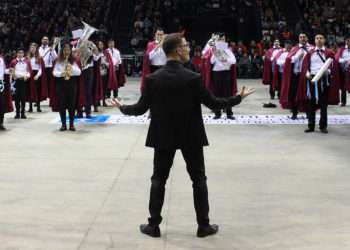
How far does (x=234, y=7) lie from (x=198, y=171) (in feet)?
84.7

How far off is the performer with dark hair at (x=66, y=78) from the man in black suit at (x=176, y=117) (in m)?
6.77

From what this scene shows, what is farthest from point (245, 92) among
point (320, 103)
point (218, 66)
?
point (218, 66)

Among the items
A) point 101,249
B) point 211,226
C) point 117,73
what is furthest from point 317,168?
point 117,73

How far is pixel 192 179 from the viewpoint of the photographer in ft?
20.0

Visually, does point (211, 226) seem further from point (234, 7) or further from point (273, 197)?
point (234, 7)

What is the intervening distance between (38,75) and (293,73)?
594cm

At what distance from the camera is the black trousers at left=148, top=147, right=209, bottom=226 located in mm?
6020

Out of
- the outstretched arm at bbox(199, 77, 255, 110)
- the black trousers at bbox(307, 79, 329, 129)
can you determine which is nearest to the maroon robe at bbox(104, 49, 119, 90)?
the black trousers at bbox(307, 79, 329, 129)

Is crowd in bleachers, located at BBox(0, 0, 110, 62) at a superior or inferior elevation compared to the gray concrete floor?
superior

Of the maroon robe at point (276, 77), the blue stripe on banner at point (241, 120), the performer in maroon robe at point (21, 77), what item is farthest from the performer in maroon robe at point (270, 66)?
the performer in maroon robe at point (21, 77)

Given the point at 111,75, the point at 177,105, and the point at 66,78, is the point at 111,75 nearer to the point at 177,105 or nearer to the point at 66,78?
the point at 66,78

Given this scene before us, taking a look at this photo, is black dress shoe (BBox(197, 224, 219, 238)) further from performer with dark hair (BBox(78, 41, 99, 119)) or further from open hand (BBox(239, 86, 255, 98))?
performer with dark hair (BBox(78, 41, 99, 119))

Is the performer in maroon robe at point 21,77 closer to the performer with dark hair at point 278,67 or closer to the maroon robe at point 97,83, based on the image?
the maroon robe at point 97,83

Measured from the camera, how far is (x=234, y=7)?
3109 cm
